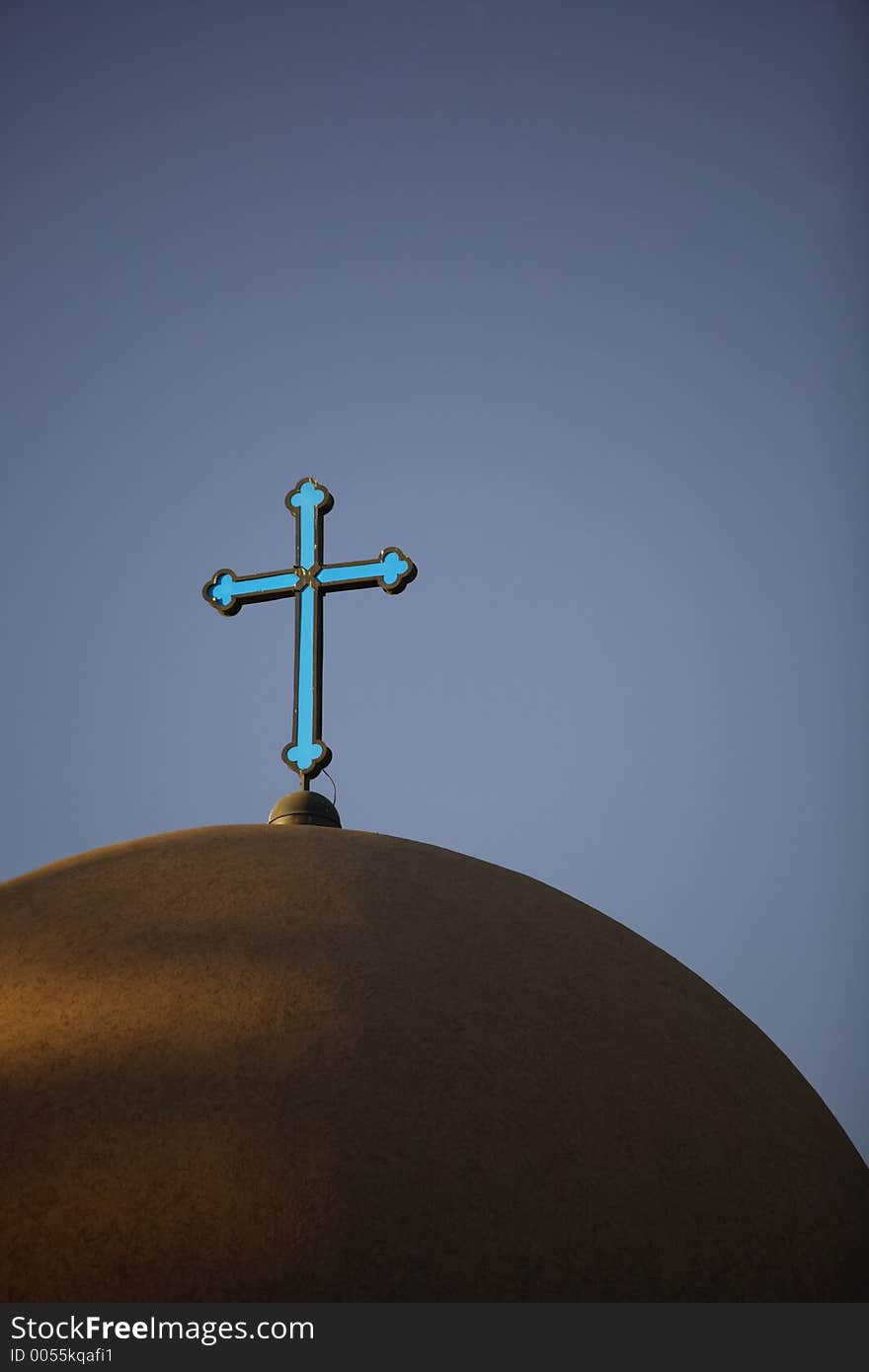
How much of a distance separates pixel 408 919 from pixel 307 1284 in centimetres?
113

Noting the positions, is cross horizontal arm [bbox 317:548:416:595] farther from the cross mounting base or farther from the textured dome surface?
the textured dome surface

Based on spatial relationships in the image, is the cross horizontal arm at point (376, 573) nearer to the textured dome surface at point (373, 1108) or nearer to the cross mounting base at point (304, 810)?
the cross mounting base at point (304, 810)

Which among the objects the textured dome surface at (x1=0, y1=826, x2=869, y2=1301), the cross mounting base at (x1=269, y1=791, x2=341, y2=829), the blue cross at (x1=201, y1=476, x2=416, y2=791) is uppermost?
the blue cross at (x1=201, y1=476, x2=416, y2=791)

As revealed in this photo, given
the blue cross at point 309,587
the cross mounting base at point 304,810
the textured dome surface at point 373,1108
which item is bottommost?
the textured dome surface at point 373,1108

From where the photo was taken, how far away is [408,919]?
390 centimetres

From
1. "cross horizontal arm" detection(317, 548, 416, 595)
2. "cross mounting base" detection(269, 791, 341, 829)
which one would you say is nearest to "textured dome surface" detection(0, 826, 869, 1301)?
"cross mounting base" detection(269, 791, 341, 829)

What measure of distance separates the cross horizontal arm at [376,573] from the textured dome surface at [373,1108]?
1.60m

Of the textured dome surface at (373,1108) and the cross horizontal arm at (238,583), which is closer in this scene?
the textured dome surface at (373,1108)

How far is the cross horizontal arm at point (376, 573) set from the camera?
18.1 ft

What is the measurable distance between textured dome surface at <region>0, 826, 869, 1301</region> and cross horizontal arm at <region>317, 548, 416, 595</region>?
1.60 metres

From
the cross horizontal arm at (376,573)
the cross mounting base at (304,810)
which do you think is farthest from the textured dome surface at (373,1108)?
the cross horizontal arm at (376,573)

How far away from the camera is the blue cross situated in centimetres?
523

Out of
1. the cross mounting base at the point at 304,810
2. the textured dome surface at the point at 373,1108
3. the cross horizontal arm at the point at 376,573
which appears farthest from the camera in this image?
the cross horizontal arm at the point at 376,573

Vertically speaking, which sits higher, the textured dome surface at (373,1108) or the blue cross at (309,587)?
the blue cross at (309,587)
